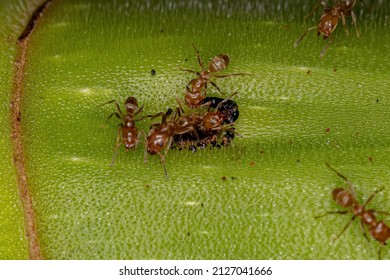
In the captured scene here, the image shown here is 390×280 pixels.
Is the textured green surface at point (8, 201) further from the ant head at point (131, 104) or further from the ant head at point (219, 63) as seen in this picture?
the ant head at point (219, 63)

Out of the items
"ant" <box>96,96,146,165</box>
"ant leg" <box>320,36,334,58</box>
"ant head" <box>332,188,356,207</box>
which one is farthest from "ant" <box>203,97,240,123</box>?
"ant head" <box>332,188,356,207</box>

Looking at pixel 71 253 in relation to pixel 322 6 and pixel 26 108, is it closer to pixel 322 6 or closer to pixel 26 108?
pixel 26 108

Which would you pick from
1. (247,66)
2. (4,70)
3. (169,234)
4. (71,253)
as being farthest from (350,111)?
(4,70)

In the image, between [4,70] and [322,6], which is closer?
[4,70]

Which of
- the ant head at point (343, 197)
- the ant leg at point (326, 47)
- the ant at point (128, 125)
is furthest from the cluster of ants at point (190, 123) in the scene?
the ant head at point (343, 197)

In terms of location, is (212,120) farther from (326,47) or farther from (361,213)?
(361,213)

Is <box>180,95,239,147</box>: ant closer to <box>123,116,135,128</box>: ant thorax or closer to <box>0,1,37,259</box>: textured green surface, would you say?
<box>123,116,135,128</box>: ant thorax
